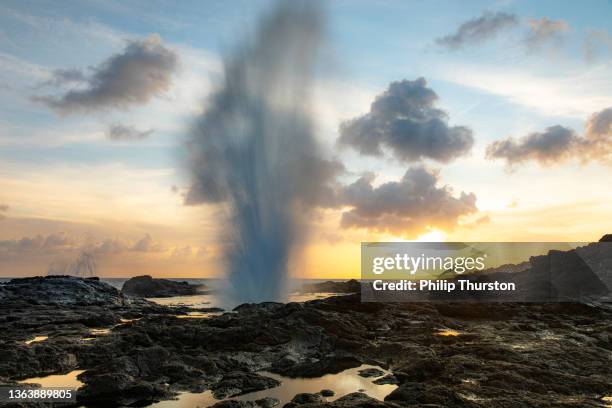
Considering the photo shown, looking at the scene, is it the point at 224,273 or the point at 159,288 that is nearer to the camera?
the point at 224,273

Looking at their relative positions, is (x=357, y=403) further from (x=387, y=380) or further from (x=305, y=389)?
(x=387, y=380)

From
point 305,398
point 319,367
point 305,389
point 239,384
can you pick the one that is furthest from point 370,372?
point 239,384

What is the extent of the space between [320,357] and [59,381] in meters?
8.58

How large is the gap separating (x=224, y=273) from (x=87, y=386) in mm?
30530

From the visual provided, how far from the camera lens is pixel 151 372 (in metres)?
13.1

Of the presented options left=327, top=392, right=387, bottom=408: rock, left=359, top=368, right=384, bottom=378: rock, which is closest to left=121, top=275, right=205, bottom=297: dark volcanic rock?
left=359, top=368, right=384, bottom=378: rock

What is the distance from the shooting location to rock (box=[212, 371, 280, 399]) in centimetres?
1147

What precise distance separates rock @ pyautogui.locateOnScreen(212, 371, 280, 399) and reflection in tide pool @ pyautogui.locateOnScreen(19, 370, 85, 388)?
A: 3963mm

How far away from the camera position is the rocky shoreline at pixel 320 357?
10875 mm

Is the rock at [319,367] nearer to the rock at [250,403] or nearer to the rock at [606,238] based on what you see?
the rock at [250,403]

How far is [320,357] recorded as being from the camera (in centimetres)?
1641

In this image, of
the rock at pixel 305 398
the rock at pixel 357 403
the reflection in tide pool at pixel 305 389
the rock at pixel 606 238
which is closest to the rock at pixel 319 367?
the reflection in tide pool at pixel 305 389

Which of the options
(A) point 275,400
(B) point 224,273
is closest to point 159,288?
(B) point 224,273

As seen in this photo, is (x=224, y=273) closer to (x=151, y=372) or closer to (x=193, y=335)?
(x=193, y=335)
